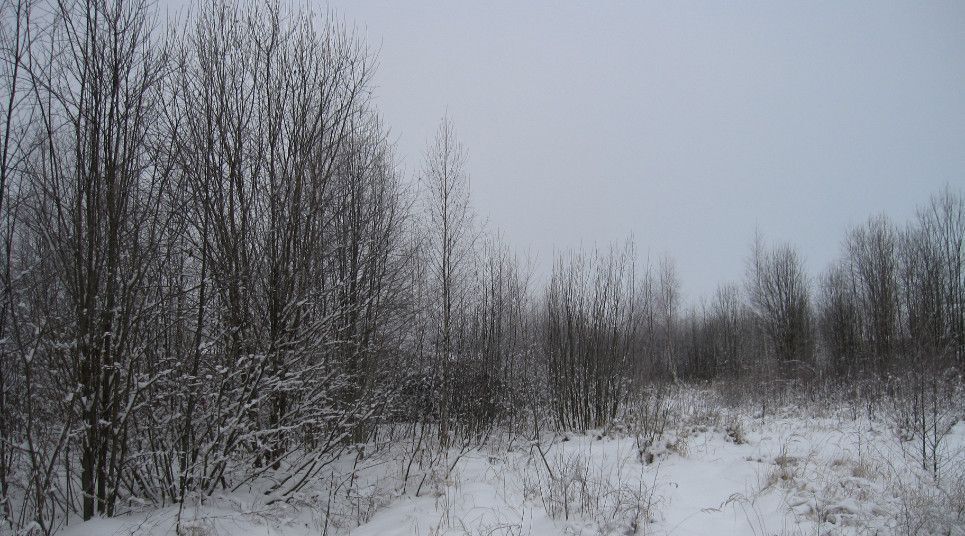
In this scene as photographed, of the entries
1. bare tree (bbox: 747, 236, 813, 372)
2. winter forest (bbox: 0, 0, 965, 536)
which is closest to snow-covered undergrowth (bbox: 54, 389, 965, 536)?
winter forest (bbox: 0, 0, 965, 536)

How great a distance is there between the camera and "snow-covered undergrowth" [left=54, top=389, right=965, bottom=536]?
387cm

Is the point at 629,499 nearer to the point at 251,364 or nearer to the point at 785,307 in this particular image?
the point at 251,364

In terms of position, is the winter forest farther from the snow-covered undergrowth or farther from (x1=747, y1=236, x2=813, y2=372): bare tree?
(x1=747, y1=236, x2=813, y2=372): bare tree

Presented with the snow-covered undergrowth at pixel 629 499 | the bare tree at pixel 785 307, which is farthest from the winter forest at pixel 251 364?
the bare tree at pixel 785 307

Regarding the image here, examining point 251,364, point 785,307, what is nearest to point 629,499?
point 251,364

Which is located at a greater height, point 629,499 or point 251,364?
point 251,364

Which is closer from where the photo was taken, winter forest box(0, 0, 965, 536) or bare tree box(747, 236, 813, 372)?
winter forest box(0, 0, 965, 536)

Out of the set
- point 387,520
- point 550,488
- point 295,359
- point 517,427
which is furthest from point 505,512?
point 517,427

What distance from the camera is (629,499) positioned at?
4.67m

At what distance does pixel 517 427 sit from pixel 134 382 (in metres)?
7.49

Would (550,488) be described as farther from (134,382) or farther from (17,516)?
(17,516)

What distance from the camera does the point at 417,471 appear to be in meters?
6.02

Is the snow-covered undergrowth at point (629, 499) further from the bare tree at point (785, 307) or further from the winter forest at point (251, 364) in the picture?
the bare tree at point (785, 307)

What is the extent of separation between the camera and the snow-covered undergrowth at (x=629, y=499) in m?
3.87
